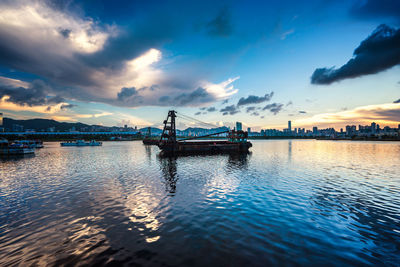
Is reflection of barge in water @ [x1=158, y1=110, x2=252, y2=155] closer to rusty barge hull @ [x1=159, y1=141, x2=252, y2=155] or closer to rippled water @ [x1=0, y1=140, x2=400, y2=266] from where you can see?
rusty barge hull @ [x1=159, y1=141, x2=252, y2=155]

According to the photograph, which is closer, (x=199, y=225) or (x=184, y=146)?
(x=199, y=225)

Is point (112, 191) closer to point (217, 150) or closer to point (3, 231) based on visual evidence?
point (3, 231)

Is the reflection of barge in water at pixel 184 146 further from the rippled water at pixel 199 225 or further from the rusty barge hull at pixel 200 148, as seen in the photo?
the rippled water at pixel 199 225

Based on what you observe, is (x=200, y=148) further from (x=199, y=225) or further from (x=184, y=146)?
(x=199, y=225)

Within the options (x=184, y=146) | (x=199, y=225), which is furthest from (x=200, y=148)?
(x=199, y=225)

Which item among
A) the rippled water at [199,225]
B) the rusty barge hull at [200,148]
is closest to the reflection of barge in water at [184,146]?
the rusty barge hull at [200,148]

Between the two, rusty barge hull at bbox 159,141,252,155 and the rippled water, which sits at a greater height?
rusty barge hull at bbox 159,141,252,155

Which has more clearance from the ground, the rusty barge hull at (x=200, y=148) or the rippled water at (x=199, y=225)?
the rusty barge hull at (x=200, y=148)

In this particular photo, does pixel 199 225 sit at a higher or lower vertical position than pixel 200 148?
lower

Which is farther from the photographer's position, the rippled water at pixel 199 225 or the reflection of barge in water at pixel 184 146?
the reflection of barge in water at pixel 184 146

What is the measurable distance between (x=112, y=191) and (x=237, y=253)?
52.7 feet

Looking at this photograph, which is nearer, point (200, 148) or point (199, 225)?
point (199, 225)

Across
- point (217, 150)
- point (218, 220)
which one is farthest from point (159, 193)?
point (217, 150)

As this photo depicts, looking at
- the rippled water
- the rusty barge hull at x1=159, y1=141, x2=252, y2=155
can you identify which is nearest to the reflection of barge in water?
the rusty barge hull at x1=159, y1=141, x2=252, y2=155
